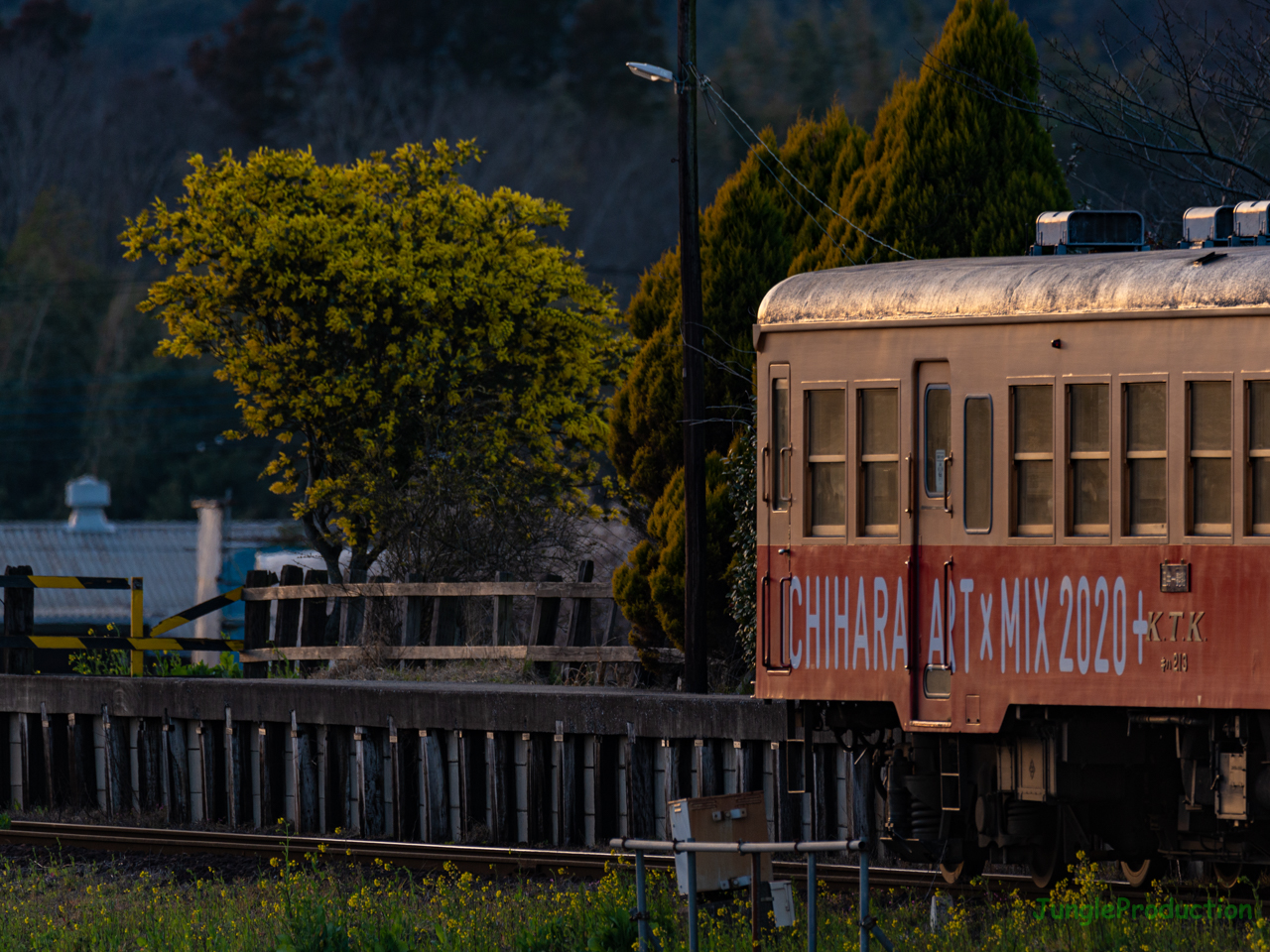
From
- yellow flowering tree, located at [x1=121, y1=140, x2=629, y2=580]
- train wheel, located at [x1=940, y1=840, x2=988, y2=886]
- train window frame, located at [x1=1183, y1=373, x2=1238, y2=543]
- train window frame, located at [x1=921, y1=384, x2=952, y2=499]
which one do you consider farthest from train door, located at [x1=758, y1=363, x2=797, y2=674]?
yellow flowering tree, located at [x1=121, y1=140, x2=629, y2=580]

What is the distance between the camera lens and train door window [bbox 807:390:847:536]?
1051cm

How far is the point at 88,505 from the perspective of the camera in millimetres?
43219

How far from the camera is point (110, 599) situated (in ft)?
140

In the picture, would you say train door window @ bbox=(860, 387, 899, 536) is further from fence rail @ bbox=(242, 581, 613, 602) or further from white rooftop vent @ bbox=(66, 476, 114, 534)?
white rooftop vent @ bbox=(66, 476, 114, 534)

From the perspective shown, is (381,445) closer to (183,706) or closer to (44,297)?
(183,706)

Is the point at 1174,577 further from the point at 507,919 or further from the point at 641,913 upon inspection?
the point at 507,919

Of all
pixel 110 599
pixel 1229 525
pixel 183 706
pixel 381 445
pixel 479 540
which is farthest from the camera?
pixel 110 599

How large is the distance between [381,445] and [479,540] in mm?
2577

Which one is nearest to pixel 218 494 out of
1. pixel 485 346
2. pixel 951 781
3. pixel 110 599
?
pixel 110 599

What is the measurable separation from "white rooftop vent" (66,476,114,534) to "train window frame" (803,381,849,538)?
3408 cm

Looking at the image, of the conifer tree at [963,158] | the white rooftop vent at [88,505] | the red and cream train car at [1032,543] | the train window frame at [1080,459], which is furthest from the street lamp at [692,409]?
the white rooftop vent at [88,505]

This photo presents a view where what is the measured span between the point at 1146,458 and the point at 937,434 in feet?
3.69

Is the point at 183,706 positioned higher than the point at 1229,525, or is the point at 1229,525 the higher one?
the point at 1229,525

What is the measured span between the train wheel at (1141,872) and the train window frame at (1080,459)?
6.94ft
